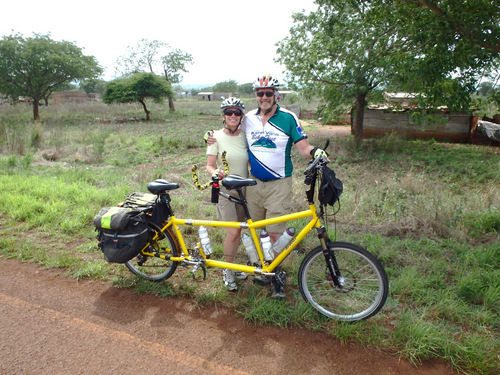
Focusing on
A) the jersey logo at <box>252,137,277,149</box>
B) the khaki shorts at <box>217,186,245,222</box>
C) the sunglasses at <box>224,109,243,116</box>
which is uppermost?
the sunglasses at <box>224,109,243,116</box>

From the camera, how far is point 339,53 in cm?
1162

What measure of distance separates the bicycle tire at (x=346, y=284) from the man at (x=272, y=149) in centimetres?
32

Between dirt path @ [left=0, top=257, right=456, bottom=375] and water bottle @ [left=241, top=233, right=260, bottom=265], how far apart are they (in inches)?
22.4

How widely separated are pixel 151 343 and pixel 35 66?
2740cm

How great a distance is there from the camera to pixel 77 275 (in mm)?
4027

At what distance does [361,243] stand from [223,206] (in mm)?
2081

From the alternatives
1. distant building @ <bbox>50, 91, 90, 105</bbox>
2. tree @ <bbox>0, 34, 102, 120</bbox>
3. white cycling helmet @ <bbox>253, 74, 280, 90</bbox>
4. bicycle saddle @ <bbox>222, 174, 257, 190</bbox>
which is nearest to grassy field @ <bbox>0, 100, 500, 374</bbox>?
bicycle saddle @ <bbox>222, 174, 257, 190</bbox>

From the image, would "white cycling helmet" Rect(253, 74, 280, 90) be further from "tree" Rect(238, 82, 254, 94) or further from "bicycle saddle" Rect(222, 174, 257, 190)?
"tree" Rect(238, 82, 254, 94)

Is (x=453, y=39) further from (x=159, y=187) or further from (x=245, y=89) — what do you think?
(x=245, y=89)

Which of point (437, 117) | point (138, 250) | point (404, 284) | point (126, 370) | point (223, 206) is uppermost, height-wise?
point (437, 117)

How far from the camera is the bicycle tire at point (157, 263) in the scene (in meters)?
3.73

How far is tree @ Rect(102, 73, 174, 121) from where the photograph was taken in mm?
27734

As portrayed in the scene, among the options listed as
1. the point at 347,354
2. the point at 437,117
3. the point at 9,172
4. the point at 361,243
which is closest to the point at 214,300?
the point at 347,354

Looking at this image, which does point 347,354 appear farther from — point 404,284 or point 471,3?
point 471,3
